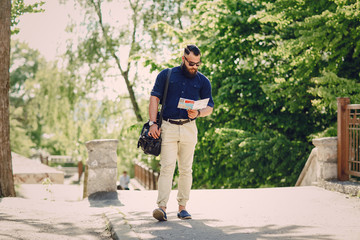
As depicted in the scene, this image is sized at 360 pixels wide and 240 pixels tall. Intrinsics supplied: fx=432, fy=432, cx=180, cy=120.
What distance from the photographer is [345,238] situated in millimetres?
4145

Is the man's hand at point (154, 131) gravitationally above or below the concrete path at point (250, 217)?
above

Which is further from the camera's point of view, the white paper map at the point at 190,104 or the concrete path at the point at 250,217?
the white paper map at the point at 190,104

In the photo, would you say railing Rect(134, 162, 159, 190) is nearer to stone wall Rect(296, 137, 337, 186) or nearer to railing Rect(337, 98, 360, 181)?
stone wall Rect(296, 137, 337, 186)

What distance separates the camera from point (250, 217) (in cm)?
536

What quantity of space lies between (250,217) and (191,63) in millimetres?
2041

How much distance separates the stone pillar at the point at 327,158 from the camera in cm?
783

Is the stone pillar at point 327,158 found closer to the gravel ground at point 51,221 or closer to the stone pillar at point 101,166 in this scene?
the stone pillar at point 101,166

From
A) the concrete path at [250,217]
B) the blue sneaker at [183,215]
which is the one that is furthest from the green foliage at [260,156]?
the blue sneaker at [183,215]

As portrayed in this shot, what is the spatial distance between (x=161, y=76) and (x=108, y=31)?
17325 millimetres

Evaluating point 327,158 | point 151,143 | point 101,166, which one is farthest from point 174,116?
point 327,158

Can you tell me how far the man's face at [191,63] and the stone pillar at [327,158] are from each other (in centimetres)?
388

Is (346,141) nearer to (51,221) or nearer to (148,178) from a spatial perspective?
(51,221)

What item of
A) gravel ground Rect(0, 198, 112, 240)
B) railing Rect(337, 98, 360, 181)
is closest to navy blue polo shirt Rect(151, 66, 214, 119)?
gravel ground Rect(0, 198, 112, 240)

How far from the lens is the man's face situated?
491 centimetres
